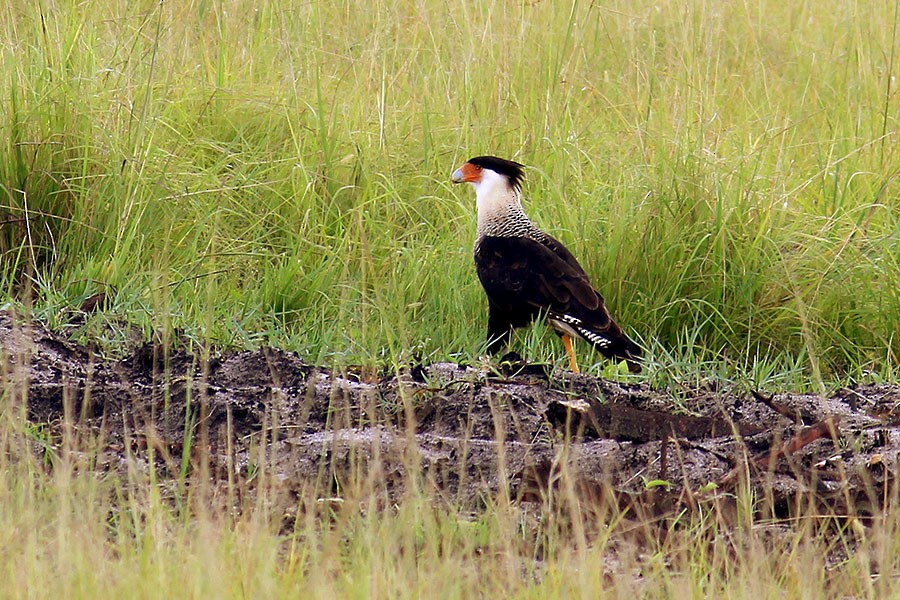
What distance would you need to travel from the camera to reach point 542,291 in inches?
176

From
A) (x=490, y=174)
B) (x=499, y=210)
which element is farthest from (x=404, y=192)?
(x=499, y=210)

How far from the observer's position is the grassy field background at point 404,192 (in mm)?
4414

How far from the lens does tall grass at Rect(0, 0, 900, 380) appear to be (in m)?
4.49

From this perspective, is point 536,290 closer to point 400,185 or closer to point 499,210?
point 499,210

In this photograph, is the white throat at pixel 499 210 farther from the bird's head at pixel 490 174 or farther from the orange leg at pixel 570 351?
the orange leg at pixel 570 351

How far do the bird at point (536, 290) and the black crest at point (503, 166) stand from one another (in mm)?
181

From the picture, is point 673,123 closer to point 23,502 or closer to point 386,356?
point 386,356

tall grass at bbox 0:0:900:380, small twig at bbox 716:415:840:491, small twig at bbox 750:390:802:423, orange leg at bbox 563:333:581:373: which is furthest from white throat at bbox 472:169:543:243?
small twig at bbox 716:415:840:491

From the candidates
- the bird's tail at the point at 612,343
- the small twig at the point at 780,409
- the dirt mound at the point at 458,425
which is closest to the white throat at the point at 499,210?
the bird's tail at the point at 612,343

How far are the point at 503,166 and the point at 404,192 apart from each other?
0.58 meters

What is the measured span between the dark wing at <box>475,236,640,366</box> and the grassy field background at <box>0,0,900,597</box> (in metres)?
0.14

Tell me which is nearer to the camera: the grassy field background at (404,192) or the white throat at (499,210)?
the grassy field background at (404,192)

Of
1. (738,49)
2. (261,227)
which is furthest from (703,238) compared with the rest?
(738,49)

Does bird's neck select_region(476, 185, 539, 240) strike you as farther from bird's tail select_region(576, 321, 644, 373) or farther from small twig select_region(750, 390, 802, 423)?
small twig select_region(750, 390, 802, 423)
